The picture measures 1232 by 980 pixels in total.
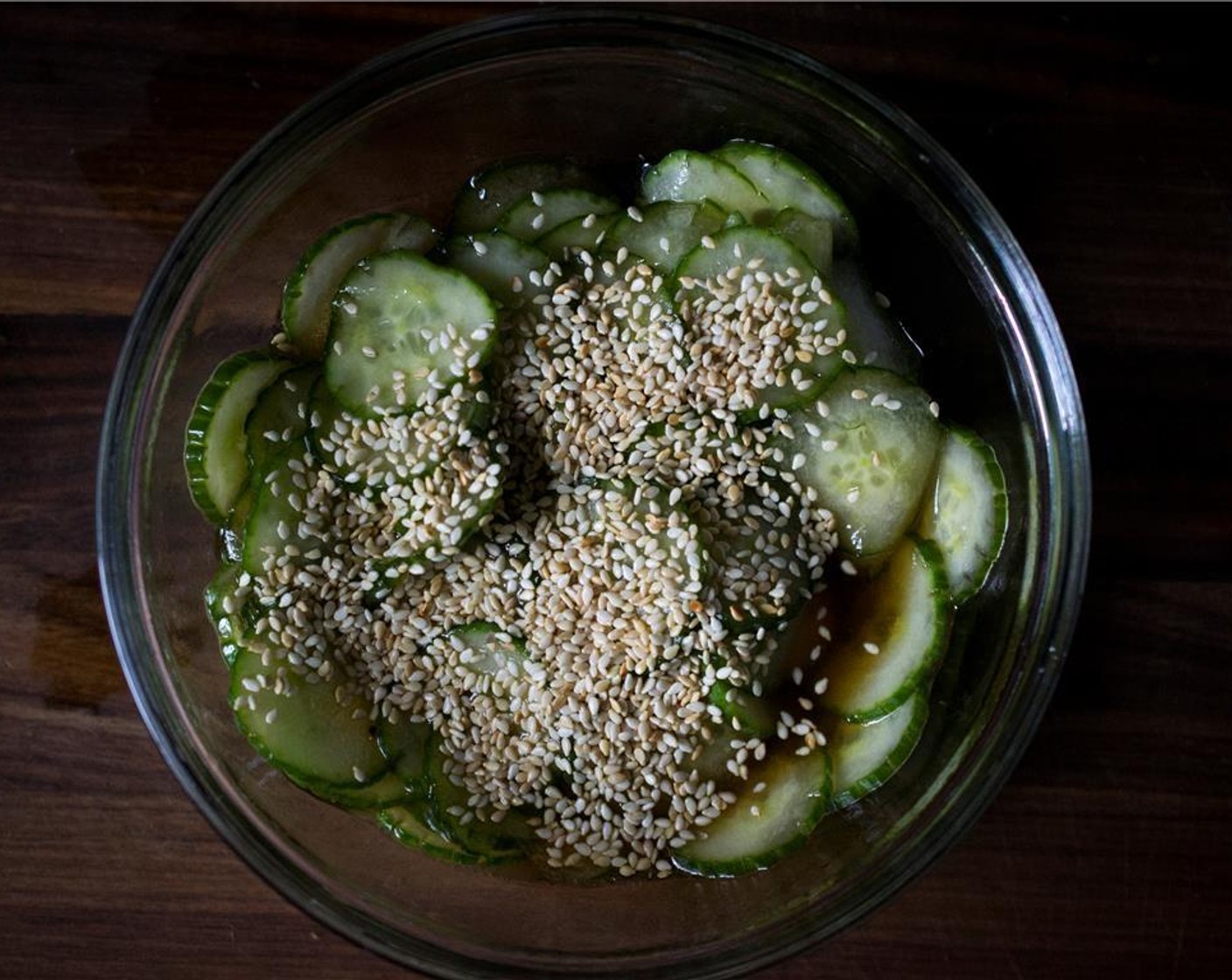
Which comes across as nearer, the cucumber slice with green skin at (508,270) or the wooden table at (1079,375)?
the cucumber slice with green skin at (508,270)

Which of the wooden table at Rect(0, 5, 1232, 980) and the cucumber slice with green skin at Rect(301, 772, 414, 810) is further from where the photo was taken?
the wooden table at Rect(0, 5, 1232, 980)

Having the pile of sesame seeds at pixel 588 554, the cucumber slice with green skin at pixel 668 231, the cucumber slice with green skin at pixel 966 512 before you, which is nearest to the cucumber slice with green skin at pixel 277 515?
the pile of sesame seeds at pixel 588 554

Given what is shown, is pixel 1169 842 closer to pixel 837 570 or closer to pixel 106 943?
pixel 837 570

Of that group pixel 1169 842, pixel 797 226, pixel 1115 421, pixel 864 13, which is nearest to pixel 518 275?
pixel 797 226

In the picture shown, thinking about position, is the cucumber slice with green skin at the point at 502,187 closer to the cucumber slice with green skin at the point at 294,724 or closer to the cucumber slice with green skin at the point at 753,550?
the cucumber slice with green skin at the point at 753,550

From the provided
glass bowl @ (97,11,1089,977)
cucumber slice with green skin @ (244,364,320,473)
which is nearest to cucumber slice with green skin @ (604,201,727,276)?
glass bowl @ (97,11,1089,977)

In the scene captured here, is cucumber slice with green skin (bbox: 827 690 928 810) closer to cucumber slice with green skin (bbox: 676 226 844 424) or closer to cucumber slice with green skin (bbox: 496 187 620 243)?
cucumber slice with green skin (bbox: 676 226 844 424)
